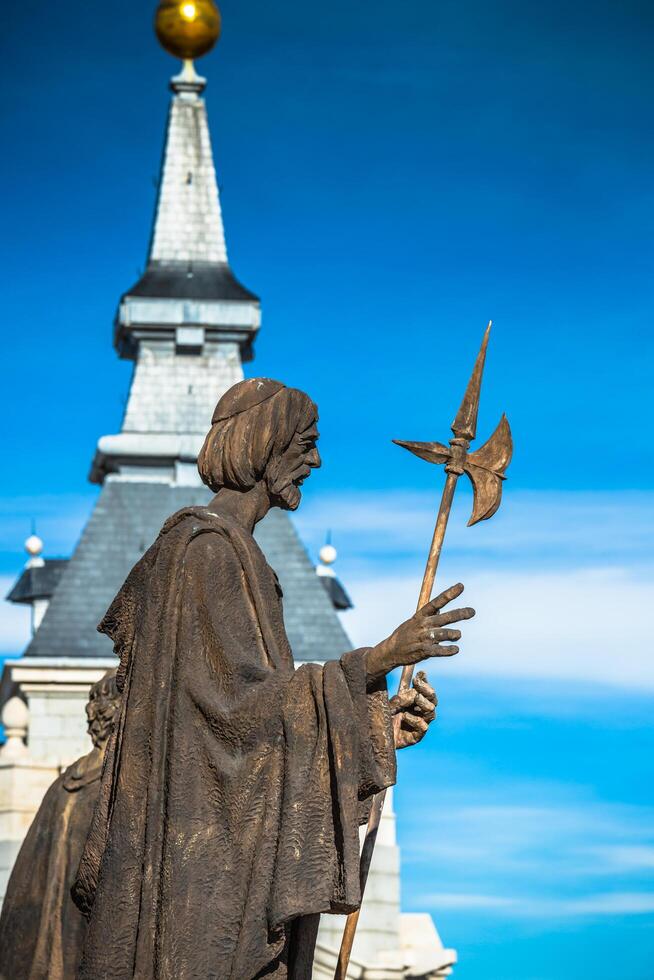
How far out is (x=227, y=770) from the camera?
297 inches

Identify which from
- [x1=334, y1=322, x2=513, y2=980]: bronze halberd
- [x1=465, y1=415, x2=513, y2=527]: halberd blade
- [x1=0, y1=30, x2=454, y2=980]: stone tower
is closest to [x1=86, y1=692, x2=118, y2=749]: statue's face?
[x1=334, y1=322, x2=513, y2=980]: bronze halberd

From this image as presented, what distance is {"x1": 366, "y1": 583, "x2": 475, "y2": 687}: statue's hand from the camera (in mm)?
7348

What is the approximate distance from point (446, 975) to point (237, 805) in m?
20.4

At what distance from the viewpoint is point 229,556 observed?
7844mm

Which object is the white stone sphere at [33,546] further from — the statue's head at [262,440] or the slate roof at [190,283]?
the statue's head at [262,440]

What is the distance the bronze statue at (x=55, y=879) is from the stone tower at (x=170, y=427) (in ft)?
83.5

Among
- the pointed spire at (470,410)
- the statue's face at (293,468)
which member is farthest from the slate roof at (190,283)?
the statue's face at (293,468)

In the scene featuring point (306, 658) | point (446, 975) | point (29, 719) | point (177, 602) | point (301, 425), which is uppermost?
point (306, 658)

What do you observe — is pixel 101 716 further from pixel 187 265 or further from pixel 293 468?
pixel 187 265

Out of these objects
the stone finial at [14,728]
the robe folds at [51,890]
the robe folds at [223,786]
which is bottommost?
the robe folds at [223,786]

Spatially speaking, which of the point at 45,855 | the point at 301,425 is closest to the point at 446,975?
the point at 45,855

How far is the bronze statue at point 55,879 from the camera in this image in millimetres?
10094

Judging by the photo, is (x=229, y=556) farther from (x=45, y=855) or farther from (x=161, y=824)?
(x=45, y=855)

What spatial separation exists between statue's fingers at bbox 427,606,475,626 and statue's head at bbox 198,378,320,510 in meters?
1.02
